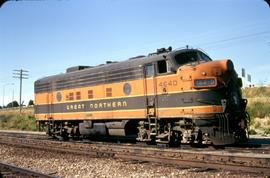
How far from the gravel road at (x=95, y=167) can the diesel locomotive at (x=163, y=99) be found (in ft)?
10.2

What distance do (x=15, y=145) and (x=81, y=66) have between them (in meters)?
5.66

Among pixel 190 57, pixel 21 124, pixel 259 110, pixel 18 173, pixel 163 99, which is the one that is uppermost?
pixel 190 57

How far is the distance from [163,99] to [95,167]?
15.6 feet

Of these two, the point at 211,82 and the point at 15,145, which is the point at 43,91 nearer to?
the point at 15,145

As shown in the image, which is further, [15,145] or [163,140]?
[15,145]

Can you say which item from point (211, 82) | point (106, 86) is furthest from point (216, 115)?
point (106, 86)

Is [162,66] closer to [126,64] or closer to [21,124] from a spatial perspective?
[126,64]

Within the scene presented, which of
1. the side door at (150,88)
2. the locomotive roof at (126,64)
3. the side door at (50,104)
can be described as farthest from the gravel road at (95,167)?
the side door at (50,104)

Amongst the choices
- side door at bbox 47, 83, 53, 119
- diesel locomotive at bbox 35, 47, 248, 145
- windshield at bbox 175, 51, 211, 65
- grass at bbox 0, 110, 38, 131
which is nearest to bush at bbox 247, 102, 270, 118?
diesel locomotive at bbox 35, 47, 248, 145

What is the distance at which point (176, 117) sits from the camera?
1455cm

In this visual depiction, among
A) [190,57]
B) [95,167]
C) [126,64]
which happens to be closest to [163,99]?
[190,57]

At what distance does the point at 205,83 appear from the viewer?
13.7 metres

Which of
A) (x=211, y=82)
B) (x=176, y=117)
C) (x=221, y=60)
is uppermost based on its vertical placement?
(x=221, y=60)

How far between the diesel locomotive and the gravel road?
3103 mm
